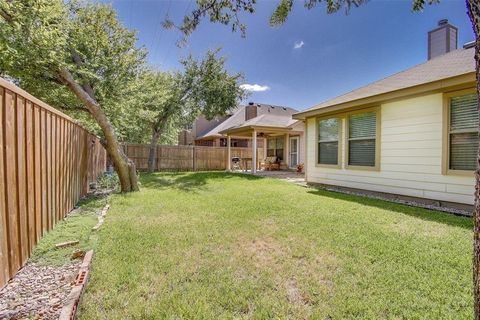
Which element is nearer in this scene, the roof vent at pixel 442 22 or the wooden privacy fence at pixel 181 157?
the roof vent at pixel 442 22

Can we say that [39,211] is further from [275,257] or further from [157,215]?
[275,257]

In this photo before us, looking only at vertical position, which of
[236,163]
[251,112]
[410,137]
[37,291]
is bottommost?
[37,291]

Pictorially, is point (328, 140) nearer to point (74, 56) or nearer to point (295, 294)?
point (295, 294)

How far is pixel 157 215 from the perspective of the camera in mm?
5254

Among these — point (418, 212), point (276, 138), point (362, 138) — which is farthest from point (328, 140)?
point (276, 138)

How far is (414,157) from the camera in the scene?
6145mm

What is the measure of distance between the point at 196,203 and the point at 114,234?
258 centimetres

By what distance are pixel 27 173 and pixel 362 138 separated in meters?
7.74

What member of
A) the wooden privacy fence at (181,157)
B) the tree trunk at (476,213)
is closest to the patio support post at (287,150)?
the wooden privacy fence at (181,157)

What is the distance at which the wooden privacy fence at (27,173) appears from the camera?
250 centimetres

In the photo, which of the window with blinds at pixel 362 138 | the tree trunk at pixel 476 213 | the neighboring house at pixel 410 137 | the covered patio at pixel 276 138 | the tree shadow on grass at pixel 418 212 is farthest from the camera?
the covered patio at pixel 276 138

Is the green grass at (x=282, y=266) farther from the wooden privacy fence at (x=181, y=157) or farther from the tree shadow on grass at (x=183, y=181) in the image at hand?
the wooden privacy fence at (x=181, y=157)

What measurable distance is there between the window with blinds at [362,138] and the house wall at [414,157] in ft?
1.00

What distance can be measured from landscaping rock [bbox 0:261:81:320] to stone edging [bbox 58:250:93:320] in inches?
3.4
